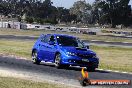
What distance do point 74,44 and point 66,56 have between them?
1241 mm

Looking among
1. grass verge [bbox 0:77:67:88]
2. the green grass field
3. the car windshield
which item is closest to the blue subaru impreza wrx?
the car windshield

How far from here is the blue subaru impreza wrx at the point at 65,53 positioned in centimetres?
1848

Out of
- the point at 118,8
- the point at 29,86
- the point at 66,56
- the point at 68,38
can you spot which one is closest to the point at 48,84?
the point at 29,86

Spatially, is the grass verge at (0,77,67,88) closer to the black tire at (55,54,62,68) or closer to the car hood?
the black tire at (55,54,62,68)

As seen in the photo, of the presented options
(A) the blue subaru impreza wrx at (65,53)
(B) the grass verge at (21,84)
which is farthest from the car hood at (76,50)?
(B) the grass verge at (21,84)

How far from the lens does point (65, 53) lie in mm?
18547

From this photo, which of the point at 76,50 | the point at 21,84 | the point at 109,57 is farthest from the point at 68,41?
the point at 109,57

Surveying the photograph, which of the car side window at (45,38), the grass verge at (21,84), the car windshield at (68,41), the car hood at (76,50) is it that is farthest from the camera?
the car side window at (45,38)

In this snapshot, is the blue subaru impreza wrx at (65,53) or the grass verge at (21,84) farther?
the blue subaru impreza wrx at (65,53)

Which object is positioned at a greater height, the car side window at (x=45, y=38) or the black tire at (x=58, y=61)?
the car side window at (x=45, y=38)

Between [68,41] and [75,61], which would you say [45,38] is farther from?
[75,61]

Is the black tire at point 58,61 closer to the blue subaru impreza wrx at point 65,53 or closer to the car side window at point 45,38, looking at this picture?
the blue subaru impreza wrx at point 65,53

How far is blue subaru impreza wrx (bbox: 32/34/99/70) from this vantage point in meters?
18.5

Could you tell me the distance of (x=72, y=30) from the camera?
84.6 metres
